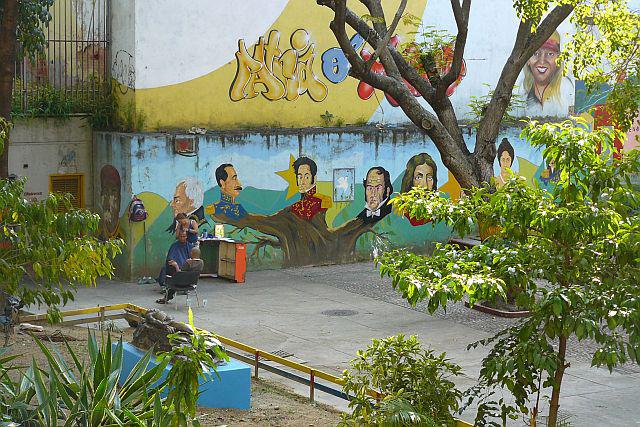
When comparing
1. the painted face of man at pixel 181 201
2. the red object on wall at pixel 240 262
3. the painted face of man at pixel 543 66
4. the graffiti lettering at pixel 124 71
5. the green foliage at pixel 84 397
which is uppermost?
the painted face of man at pixel 543 66

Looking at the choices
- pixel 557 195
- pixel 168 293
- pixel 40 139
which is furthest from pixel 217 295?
pixel 557 195

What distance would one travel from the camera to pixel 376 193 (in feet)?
79.9

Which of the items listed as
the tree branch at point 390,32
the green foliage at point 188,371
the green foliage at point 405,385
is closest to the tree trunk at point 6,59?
the tree branch at point 390,32

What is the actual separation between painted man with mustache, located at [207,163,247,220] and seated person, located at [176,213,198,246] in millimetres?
796

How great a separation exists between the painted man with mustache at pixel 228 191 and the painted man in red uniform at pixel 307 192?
1.40 m

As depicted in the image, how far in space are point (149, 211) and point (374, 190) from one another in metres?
5.52

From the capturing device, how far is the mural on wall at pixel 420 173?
2472 cm

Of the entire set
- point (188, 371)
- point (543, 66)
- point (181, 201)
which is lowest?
point (188, 371)

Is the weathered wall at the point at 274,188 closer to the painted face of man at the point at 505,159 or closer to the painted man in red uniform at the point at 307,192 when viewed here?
the painted man in red uniform at the point at 307,192

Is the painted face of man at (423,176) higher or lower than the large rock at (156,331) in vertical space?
higher

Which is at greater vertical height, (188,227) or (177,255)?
(188,227)

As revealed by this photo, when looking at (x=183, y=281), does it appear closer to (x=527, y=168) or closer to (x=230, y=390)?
(x=230, y=390)

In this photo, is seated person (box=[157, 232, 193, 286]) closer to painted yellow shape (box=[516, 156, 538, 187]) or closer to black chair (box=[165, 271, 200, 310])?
black chair (box=[165, 271, 200, 310])

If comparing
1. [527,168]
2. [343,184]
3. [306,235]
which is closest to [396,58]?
[343,184]
